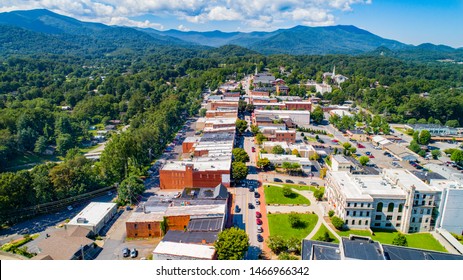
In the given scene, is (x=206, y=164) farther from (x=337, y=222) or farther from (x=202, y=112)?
(x=202, y=112)

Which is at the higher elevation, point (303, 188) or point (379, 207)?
point (379, 207)

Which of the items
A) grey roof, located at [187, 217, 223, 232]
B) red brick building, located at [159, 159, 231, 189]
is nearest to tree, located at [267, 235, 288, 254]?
grey roof, located at [187, 217, 223, 232]

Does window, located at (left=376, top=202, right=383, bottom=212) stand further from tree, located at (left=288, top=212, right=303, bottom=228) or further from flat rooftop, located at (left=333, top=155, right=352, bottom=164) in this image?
flat rooftop, located at (left=333, top=155, right=352, bottom=164)

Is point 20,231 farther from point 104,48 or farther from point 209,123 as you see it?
point 104,48

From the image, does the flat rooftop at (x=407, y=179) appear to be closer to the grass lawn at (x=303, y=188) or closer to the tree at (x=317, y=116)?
the grass lawn at (x=303, y=188)

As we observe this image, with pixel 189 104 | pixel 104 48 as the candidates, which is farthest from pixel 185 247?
pixel 104 48

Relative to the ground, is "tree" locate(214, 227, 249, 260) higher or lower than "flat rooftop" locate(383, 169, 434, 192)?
lower

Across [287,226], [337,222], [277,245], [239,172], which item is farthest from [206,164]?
[337,222]

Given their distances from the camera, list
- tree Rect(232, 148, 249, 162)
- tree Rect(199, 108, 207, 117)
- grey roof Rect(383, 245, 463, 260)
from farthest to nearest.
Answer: tree Rect(199, 108, 207, 117), tree Rect(232, 148, 249, 162), grey roof Rect(383, 245, 463, 260)

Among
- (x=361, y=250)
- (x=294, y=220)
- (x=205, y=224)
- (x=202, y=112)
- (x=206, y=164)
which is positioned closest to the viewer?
(x=361, y=250)
